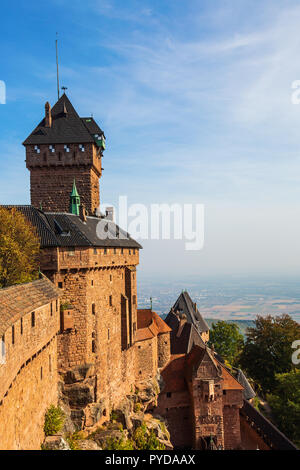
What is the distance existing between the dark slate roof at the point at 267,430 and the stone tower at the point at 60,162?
1023 inches

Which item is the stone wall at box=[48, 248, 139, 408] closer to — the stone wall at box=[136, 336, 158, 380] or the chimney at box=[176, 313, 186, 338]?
the stone wall at box=[136, 336, 158, 380]

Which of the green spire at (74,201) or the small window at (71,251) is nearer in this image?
the small window at (71,251)

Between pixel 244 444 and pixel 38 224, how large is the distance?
29.8 meters

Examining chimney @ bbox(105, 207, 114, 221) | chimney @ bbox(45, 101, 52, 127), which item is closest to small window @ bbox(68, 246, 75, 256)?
chimney @ bbox(105, 207, 114, 221)

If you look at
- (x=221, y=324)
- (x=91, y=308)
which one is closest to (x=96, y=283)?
(x=91, y=308)

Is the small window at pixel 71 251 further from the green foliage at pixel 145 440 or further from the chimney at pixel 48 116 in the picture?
the green foliage at pixel 145 440

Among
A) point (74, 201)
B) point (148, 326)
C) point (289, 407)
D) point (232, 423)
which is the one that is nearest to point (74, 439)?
point (148, 326)

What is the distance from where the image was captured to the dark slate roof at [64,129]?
32469mm

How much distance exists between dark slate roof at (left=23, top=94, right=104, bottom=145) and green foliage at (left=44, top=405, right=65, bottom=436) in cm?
2216

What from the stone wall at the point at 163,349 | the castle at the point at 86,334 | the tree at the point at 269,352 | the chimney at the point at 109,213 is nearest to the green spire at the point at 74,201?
the castle at the point at 86,334

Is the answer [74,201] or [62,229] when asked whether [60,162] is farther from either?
[62,229]

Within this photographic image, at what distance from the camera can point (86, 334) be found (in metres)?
23.6
